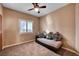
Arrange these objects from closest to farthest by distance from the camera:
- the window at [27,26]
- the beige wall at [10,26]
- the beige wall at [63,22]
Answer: the window at [27,26] < the beige wall at [63,22] < the beige wall at [10,26]

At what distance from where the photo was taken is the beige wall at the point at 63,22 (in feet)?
8.15

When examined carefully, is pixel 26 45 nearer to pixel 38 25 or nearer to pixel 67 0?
pixel 38 25

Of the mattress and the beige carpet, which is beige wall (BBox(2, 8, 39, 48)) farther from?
the mattress

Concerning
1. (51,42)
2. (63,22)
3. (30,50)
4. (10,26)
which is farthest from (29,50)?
(63,22)

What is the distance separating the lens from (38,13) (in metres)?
2.52

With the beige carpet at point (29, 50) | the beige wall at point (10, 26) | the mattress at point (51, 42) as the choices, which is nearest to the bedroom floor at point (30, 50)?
the beige carpet at point (29, 50)

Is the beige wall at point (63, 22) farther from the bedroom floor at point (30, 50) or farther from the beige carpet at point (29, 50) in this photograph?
the beige carpet at point (29, 50)

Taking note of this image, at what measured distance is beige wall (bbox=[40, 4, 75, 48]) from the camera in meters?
2.48

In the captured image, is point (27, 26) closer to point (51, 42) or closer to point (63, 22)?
point (51, 42)

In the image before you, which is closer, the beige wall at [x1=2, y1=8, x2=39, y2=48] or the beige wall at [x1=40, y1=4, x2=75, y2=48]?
the beige wall at [x1=40, y1=4, x2=75, y2=48]

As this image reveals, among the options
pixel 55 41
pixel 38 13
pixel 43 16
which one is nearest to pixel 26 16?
pixel 38 13

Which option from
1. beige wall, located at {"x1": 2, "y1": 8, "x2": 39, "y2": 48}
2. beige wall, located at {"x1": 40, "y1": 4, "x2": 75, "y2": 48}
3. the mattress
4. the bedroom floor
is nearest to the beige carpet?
the bedroom floor

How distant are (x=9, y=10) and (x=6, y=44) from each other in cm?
160

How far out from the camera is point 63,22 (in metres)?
2.80
